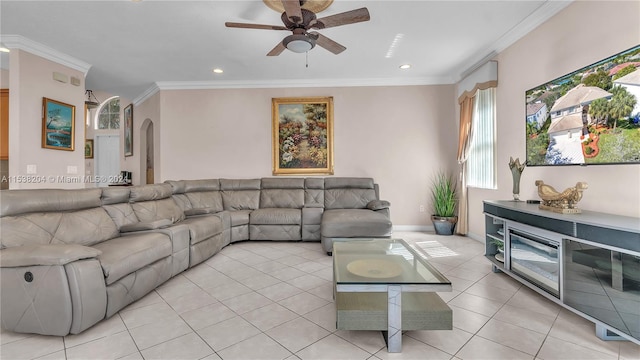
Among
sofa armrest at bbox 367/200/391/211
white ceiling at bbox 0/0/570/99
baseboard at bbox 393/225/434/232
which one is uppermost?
white ceiling at bbox 0/0/570/99

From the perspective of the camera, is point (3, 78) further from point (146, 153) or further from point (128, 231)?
point (128, 231)

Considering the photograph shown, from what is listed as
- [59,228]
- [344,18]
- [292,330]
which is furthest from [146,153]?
[292,330]

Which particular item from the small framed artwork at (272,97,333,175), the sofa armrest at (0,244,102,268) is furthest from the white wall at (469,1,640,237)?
the sofa armrest at (0,244,102,268)

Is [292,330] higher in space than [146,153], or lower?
lower

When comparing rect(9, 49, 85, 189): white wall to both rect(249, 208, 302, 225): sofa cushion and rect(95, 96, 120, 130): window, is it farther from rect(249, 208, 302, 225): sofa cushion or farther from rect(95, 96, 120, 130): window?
rect(95, 96, 120, 130): window

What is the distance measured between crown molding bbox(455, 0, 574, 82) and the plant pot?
231cm

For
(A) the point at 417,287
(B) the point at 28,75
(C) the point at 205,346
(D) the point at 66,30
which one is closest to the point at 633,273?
(A) the point at 417,287

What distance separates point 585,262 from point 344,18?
2.52 metres

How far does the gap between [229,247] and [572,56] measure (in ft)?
14.3

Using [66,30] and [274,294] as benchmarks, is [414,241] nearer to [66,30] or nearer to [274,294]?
[274,294]

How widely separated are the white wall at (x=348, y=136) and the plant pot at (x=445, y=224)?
13.1 inches

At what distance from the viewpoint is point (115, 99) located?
22.6ft

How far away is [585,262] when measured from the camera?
1738 millimetres

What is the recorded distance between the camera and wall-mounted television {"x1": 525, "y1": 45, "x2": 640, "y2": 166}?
6.19 feet
